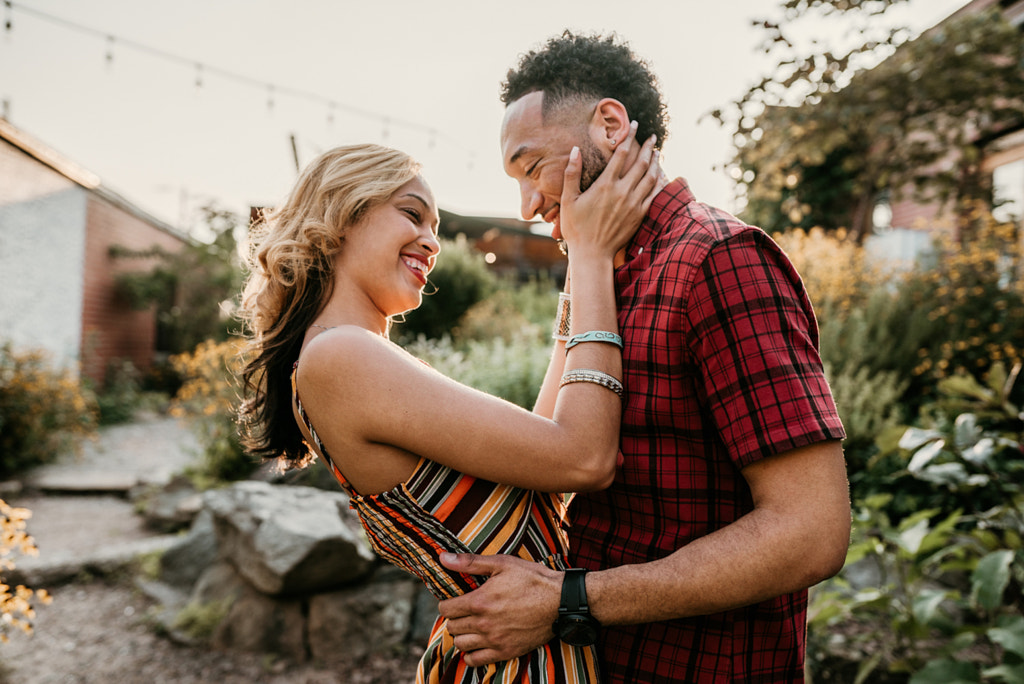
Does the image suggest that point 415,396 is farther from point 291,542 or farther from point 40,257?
point 40,257

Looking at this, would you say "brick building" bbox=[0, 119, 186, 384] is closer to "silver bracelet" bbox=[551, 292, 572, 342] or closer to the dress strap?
the dress strap

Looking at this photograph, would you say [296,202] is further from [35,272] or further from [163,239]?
[163,239]

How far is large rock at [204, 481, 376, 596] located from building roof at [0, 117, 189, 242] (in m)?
8.41

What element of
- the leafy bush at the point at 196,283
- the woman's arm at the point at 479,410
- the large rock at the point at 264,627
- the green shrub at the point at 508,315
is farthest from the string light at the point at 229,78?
the leafy bush at the point at 196,283

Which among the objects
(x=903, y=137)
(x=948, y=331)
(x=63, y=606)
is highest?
(x=903, y=137)

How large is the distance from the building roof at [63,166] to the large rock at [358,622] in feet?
30.8

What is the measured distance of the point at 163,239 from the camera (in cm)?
1630

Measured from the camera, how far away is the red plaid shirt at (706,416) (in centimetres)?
104

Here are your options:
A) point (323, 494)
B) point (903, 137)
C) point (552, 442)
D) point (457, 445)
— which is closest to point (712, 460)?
point (552, 442)

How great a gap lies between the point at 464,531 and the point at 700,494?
1.63 ft

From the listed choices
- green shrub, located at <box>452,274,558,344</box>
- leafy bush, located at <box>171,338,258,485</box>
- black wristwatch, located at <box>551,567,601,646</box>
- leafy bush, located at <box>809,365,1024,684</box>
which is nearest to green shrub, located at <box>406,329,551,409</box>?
green shrub, located at <box>452,274,558,344</box>

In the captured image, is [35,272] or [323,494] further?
[35,272]

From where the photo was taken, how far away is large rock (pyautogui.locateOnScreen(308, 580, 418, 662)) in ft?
12.7

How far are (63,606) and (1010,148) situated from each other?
12.8 meters
